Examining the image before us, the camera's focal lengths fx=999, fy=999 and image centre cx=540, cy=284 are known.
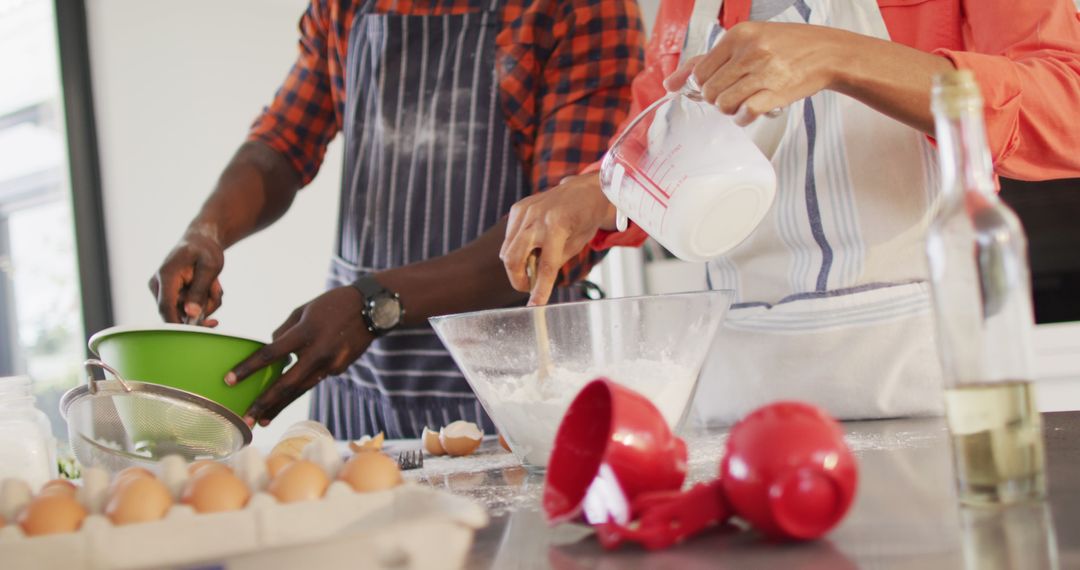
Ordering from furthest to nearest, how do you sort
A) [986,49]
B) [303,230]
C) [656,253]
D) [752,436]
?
[303,230]
[656,253]
[986,49]
[752,436]

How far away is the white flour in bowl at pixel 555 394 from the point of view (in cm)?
85

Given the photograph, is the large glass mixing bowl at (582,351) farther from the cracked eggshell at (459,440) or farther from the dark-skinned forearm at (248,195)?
the dark-skinned forearm at (248,195)

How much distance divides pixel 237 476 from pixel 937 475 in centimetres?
45

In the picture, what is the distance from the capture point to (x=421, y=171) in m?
1.62

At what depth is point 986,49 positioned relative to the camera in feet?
3.29

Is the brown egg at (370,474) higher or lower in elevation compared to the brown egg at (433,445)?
higher

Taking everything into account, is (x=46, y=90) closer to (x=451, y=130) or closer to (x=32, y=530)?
(x=451, y=130)

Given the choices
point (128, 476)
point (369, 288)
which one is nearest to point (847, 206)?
point (369, 288)

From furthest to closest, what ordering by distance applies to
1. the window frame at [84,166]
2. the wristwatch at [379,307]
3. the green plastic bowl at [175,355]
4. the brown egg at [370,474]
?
the window frame at [84,166] < the wristwatch at [379,307] < the green plastic bowl at [175,355] < the brown egg at [370,474]

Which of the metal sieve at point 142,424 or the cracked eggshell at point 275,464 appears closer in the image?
the cracked eggshell at point 275,464

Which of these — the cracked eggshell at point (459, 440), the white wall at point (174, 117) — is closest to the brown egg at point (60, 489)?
the cracked eggshell at point (459, 440)

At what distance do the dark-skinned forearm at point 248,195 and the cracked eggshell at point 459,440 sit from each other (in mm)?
698

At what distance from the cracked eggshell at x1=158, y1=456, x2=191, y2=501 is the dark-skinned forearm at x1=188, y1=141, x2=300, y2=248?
105cm

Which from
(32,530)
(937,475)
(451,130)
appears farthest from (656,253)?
(32,530)
